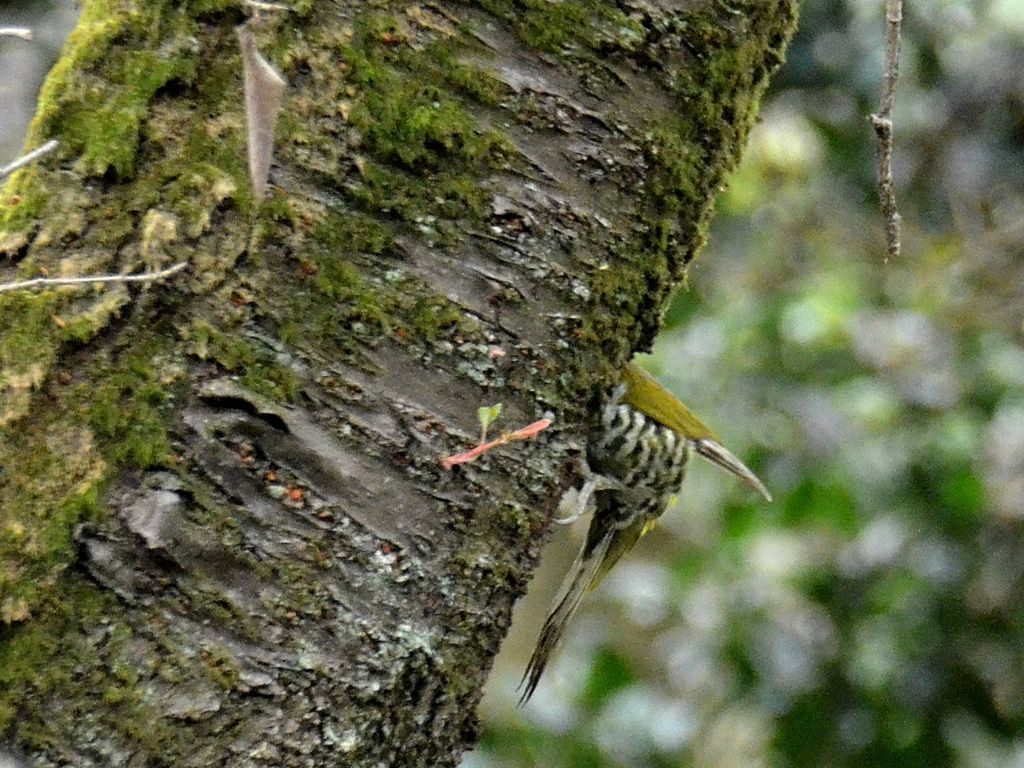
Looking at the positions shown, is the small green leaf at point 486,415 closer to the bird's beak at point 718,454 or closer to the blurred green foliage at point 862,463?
the bird's beak at point 718,454

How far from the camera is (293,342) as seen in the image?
1191 mm

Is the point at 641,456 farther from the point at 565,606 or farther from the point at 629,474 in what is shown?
the point at 565,606

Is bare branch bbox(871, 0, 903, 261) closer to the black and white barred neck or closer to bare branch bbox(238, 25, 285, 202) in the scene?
bare branch bbox(238, 25, 285, 202)

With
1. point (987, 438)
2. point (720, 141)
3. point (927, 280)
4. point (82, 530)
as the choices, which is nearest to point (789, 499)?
point (987, 438)

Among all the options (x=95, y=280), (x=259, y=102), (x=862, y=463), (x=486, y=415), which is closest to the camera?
(x=259, y=102)

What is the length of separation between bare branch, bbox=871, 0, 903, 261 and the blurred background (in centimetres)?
178

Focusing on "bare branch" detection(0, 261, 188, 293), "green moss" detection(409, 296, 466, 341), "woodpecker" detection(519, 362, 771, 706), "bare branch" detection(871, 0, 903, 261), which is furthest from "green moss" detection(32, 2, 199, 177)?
"woodpecker" detection(519, 362, 771, 706)

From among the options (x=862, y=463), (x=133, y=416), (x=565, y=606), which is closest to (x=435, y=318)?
(x=133, y=416)

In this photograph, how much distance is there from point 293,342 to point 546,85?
394mm

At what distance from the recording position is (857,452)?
3293 millimetres

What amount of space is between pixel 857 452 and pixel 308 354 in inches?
95.0

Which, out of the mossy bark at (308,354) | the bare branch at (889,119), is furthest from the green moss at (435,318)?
the bare branch at (889,119)

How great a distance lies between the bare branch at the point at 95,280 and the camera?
108 centimetres

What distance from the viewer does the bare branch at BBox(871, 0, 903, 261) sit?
1.26m
